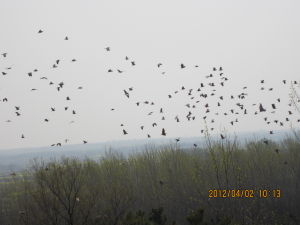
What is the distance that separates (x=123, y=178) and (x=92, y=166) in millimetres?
2595

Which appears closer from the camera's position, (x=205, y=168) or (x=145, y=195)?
(x=145, y=195)

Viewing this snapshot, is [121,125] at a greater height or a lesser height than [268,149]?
greater

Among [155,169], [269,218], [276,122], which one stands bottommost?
[269,218]

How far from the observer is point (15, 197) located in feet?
65.1

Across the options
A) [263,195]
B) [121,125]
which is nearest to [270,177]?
[263,195]

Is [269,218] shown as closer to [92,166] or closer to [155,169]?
[155,169]

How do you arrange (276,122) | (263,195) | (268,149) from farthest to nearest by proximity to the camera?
(268,149) < (263,195) < (276,122)

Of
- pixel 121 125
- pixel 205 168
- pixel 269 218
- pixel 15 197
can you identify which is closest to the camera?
pixel 121 125

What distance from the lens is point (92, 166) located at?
70.9 ft

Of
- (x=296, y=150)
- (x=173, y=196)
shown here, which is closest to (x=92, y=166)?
(x=173, y=196)
